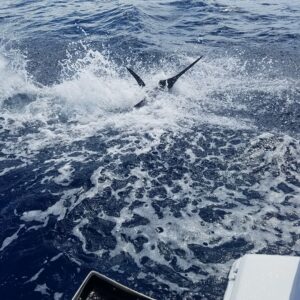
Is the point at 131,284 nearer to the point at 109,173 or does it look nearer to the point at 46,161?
the point at 109,173

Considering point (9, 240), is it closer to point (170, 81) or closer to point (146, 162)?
point (146, 162)

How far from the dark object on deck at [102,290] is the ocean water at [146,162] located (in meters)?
1.54

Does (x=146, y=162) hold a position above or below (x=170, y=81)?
below

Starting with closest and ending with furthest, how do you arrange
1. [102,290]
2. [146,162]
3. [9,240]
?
[102,290], [9,240], [146,162]

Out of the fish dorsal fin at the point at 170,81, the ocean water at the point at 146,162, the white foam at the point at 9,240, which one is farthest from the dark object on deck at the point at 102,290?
the fish dorsal fin at the point at 170,81

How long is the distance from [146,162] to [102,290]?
5238 mm

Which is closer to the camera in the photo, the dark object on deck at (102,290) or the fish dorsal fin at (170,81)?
the dark object on deck at (102,290)

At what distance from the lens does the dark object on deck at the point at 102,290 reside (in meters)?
4.89

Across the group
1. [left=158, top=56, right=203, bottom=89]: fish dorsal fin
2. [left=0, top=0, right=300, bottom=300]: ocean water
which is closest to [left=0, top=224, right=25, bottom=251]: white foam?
[left=0, top=0, right=300, bottom=300]: ocean water

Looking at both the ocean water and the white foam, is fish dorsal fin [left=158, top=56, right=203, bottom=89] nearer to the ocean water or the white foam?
the ocean water

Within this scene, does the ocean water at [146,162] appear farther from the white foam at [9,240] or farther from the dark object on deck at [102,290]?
the dark object on deck at [102,290]

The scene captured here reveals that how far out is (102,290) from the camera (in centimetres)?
498

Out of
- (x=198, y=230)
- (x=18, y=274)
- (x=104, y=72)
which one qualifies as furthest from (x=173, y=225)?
(x=104, y=72)

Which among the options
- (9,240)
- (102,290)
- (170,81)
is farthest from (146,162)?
(102,290)
